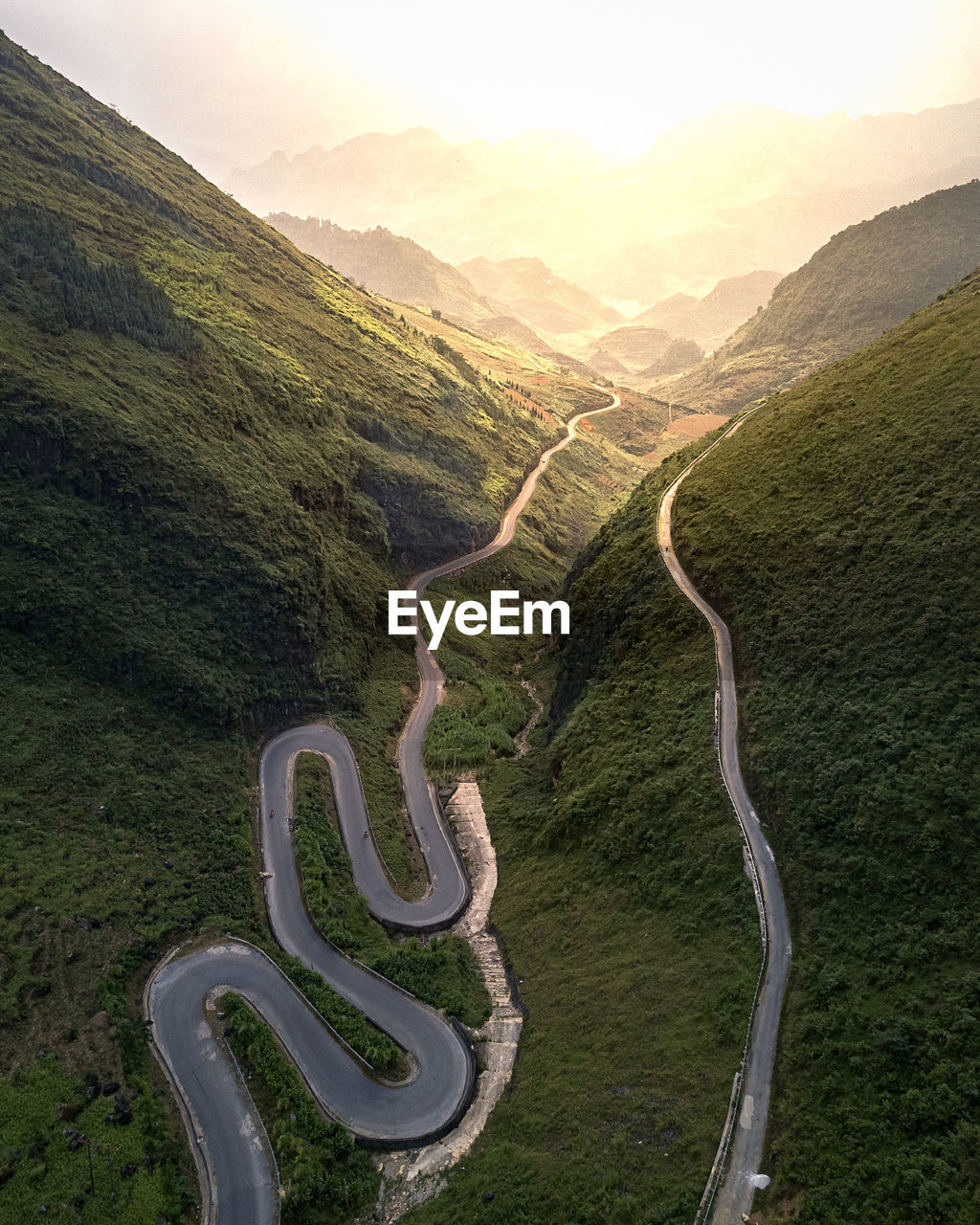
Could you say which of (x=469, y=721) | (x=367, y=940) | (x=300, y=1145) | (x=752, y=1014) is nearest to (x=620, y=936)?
(x=752, y=1014)

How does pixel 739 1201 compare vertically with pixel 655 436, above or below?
below

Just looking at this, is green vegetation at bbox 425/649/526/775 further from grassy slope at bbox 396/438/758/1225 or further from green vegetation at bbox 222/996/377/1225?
green vegetation at bbox 222/996/377/1225

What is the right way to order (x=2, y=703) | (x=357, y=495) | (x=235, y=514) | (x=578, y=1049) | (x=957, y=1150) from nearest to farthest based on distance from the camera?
(x=957, y=1150) < (x=578, y=1049) < (x=2, y=703) < (x=235, y=514) < (x=357, y=495)

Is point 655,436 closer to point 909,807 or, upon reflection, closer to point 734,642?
point 734,642

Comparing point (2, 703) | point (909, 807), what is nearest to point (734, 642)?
point (909, 807)

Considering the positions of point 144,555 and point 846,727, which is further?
point 144,555

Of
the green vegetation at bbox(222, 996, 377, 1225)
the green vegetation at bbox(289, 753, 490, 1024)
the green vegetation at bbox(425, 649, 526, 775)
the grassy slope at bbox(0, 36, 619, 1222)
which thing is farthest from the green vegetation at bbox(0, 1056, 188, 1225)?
the green vegetation at bbox(425, 649, 526, 775)

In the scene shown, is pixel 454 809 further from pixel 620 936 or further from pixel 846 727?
pixel 846 727
